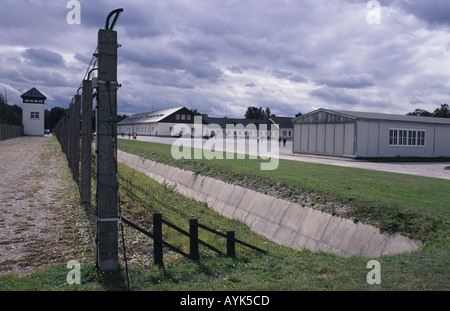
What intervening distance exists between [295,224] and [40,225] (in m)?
6.58

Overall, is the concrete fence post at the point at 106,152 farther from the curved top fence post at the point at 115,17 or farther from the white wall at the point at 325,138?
the white wall at the point at 325,138

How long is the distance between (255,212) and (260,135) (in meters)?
74.7

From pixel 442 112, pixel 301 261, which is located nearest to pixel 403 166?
pixel 301 261

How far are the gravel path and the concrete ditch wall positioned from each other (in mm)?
5177

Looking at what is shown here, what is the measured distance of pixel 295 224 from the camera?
1050 cm

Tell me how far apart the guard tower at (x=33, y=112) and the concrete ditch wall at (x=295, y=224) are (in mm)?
68768

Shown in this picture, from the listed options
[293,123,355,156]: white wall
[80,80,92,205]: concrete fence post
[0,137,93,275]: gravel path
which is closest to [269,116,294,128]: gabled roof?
[293,123,355,156]: white wall

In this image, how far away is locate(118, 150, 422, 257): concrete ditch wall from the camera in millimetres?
8062

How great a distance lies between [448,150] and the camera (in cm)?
Result: 2939

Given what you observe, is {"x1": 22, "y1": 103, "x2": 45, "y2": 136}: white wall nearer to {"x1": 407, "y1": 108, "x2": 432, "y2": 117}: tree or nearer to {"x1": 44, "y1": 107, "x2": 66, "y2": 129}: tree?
{"x1": 44, "y1": 107, "x2": 66, "y2": 129}: tree

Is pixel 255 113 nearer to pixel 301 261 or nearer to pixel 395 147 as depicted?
pixel 395 147
